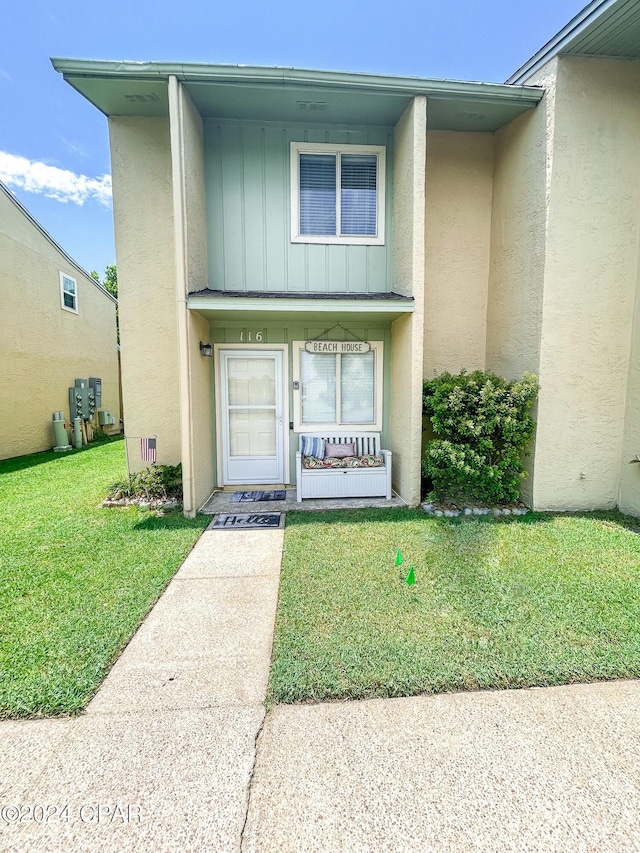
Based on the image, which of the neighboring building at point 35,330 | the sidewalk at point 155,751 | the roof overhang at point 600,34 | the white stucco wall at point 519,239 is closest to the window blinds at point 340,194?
the white stucco wall at point 519,239

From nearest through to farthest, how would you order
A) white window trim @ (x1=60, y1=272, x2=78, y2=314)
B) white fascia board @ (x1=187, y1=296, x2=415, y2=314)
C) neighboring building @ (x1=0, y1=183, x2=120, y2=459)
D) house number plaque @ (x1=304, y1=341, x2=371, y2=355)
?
white fascia board @ (x1=187, y1=296, x2=415, y2=314) → house number plaque @ (x1=304, y1=341, x2=371, y2=355) → neighboring building @ (x1=0, y1=183, x2=120, y2=459) → white window trim @ (x1=60, y1=272, x2=78, y2=314)

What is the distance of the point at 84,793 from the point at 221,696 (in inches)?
29.8

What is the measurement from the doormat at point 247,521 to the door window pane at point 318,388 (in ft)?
6.56

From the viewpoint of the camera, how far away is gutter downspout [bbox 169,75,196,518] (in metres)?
4.96

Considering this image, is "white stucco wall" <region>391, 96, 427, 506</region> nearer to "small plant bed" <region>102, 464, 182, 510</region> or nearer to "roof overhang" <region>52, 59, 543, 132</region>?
"roof overhang" <region>52, 59, 543, 132</region>

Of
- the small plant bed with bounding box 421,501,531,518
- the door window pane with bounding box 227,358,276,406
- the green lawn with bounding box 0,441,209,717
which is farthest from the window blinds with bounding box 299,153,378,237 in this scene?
the green lawn with bounding box 0,441,209,717

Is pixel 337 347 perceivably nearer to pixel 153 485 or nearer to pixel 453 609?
pixel 153 485

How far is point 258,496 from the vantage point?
643cm

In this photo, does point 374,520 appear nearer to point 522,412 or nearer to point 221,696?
point 522,412

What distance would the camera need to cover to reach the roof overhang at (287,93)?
495cm

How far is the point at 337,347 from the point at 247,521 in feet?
11.1

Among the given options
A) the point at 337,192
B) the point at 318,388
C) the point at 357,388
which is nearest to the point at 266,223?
the point at 337,192

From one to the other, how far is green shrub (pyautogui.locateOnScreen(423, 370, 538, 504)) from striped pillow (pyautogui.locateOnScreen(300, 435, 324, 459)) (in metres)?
1.88

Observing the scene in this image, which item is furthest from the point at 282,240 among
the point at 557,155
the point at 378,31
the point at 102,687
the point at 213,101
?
the point at 102,687
